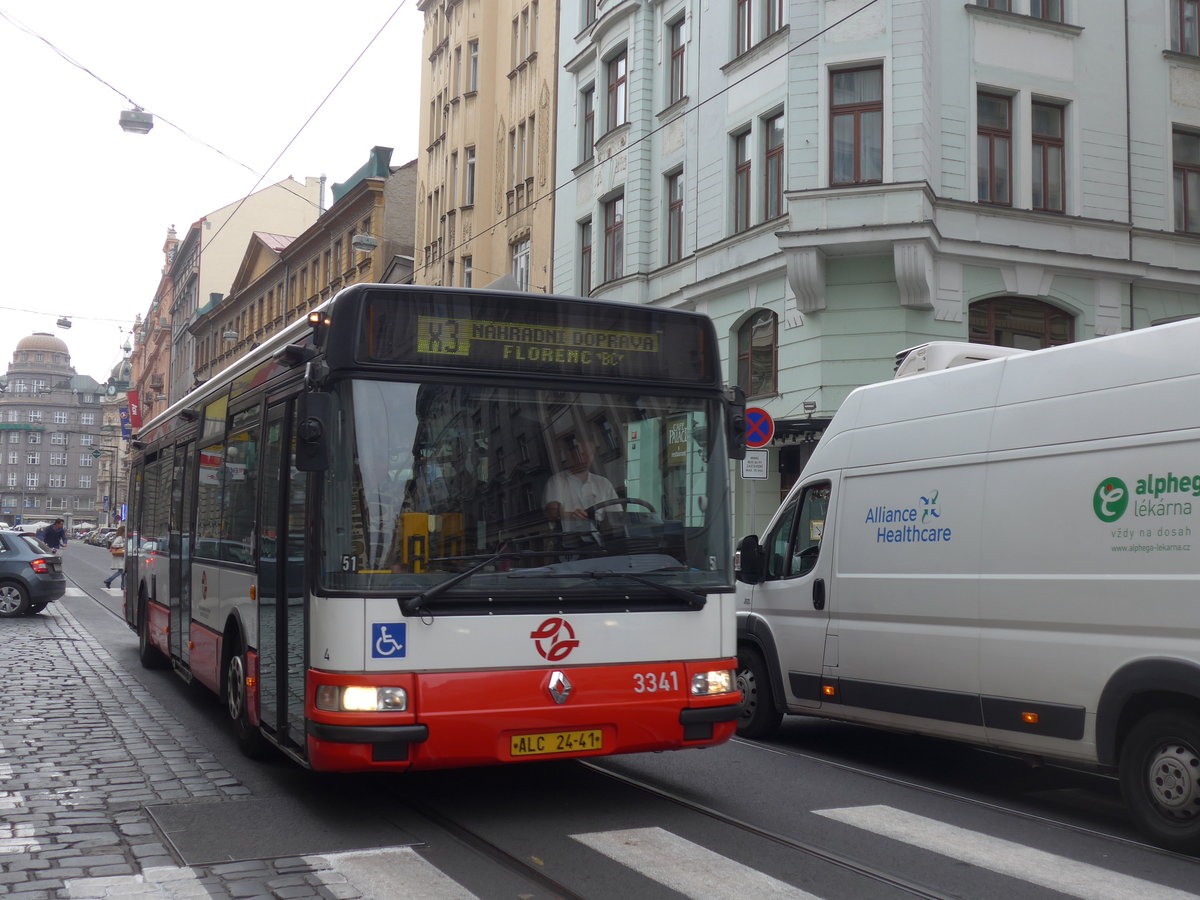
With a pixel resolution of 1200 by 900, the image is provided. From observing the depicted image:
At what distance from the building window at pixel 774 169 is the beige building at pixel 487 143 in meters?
9.21

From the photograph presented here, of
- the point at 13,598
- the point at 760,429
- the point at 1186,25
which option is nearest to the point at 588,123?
the point at 1186,25

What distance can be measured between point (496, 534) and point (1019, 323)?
15.6 metres

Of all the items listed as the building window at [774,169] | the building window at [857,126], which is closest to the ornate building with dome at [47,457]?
the building window at [774,169]

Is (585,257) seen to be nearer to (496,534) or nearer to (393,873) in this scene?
(496,534)

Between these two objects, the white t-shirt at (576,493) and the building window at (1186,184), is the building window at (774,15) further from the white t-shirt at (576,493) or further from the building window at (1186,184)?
the white t-shirt at (576,493)

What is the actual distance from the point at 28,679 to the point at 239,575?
518cm

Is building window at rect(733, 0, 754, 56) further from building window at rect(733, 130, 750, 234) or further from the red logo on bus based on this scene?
the red logo on bus

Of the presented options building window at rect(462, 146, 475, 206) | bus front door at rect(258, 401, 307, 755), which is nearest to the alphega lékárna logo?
bus front door at rect(258, 401, 307, 755)

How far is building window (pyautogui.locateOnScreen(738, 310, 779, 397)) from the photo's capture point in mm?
21375

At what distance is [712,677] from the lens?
7000 millimetres

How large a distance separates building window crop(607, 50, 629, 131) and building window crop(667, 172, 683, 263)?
7.51ft

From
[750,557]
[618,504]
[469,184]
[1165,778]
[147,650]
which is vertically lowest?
[147,650]

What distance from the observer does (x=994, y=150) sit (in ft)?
66.7

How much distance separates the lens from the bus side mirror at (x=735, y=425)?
7219 mm
